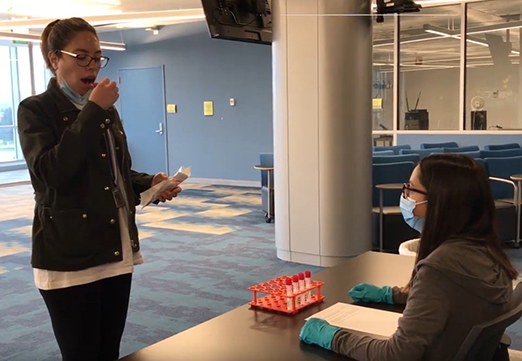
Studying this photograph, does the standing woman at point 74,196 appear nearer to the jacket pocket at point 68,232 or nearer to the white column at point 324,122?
the jacket pocket at point 68,232

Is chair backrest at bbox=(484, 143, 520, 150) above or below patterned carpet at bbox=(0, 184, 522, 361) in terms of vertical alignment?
above

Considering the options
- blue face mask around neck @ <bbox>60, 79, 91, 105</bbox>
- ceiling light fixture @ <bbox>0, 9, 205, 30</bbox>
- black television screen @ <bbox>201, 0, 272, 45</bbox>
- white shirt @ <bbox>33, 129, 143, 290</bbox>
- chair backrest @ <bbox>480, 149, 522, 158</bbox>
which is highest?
ceiling light fixture @ <bbox>0, 9, 205, 30</bbox>

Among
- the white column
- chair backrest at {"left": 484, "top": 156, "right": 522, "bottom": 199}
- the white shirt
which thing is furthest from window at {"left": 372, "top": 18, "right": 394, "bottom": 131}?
the white shirt

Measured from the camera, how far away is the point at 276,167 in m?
5.43

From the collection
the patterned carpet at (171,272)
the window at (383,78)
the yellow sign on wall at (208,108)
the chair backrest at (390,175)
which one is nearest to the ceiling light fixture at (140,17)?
the yellow sign on wall at (208,108)

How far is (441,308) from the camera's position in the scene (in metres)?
1.34

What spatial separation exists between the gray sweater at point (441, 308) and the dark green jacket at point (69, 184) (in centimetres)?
73

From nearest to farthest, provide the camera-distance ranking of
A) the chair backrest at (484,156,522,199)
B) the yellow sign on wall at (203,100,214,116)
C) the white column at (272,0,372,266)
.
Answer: the white column at (272,0,372,266) → the chair backrest at (484,156,522,199) → the yellow sign on wall at (203,100,214,116)

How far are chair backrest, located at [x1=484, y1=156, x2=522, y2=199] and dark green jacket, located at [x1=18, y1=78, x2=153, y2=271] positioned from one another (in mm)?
5374

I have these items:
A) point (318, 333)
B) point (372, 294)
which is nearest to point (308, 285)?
point (372, 294)

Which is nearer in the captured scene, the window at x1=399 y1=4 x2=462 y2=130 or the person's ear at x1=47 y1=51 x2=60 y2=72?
the person's ear at x1=47 y1=51 x2=60 y2=72

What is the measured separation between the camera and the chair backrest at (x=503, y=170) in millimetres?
6277

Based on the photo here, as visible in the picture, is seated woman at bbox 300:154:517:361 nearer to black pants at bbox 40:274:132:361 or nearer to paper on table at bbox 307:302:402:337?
paper on table at bbox 307:302:402:337

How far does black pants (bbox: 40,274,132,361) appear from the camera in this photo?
162cm
